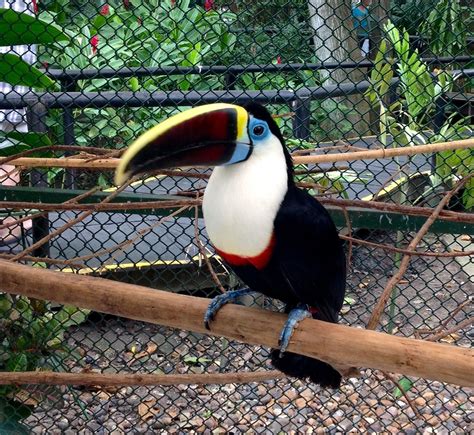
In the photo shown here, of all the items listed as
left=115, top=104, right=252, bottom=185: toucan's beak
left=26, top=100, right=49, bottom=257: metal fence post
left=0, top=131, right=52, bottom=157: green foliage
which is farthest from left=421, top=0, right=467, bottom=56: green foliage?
left=115, top=104, right=252, bottom=185: toucan's beak

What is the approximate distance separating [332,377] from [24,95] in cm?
160

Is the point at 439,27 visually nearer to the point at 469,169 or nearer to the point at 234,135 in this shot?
the point at 469,169

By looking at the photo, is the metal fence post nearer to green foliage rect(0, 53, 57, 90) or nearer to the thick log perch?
green foliage rect(0, 53, 57, 90)

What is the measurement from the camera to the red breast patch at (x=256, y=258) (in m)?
1.54

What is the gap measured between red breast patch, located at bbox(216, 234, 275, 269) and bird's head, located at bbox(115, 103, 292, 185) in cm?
19

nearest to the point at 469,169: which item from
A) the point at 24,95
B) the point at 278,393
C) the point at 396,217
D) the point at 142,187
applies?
the point at 396,217

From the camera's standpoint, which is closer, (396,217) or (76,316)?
(396,217)

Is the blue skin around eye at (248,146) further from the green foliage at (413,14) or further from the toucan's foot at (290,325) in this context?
the green foliage at (413,14)

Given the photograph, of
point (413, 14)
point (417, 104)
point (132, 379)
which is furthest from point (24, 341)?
point (413, 14)

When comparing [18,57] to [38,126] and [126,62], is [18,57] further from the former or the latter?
[126,62]

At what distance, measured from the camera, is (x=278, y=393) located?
10.2 feet

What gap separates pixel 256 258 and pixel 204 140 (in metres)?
0.27

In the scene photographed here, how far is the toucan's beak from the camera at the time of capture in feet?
4.46

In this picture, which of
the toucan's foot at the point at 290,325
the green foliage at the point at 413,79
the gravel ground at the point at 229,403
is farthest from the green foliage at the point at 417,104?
the toucan's foot at the point at 290,325
